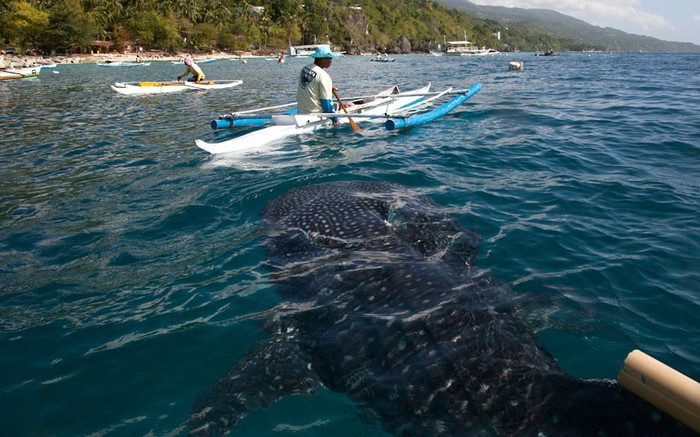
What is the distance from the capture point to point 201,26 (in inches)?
3634

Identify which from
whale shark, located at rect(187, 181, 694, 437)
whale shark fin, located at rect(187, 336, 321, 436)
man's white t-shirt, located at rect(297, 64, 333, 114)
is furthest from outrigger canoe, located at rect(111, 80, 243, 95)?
whale shark fin, located at rect(187, 336, 321, 436)

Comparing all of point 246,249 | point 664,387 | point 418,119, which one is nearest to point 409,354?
point 664,387

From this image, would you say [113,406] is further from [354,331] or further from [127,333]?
[354,331]

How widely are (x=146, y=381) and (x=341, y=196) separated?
10.7ft

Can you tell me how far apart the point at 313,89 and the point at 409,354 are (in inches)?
409

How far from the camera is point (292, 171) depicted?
8.67 metres

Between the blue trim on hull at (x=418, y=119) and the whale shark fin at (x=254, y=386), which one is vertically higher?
the blue trim on hull at (x=418, y=119)

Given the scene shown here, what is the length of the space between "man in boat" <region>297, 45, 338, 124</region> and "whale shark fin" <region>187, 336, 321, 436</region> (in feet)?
30.5

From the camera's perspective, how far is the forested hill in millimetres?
68125

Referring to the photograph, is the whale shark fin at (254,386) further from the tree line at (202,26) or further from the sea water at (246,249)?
the tree line at (202,26)

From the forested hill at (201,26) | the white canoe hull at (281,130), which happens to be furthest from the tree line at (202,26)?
the white canoe hull at (281,130)

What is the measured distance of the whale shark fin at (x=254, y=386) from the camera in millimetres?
2730

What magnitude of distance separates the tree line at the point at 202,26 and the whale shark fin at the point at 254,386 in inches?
3306

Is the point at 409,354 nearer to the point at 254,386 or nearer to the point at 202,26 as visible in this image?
the point at 254,386
